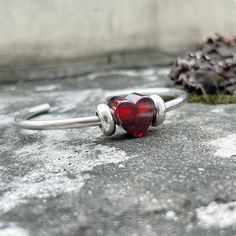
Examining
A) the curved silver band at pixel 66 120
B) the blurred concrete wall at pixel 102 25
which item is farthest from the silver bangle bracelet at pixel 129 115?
the blurred concrete wall at pixel 102 25

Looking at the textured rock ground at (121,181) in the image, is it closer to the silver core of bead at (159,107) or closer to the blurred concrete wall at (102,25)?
the silver core of bead at (159,107)

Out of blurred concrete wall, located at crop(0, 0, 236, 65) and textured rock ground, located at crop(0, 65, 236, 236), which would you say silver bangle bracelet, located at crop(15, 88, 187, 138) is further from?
blurred concrete wall, located at crop(0, 0, 236, 65)

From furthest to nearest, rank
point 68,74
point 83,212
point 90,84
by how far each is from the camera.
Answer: point 68,74 → point 90,84 → point 83,212

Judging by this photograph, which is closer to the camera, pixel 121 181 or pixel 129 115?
pixel 121 181

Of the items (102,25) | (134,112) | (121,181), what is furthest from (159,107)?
(102,25)

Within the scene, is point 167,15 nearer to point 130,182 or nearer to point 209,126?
point 209,126

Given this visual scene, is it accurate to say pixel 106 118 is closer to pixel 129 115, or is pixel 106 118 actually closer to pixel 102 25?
pixel 129 115

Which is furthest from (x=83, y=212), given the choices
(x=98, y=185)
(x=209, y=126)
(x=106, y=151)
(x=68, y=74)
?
(x=68, y=74)
